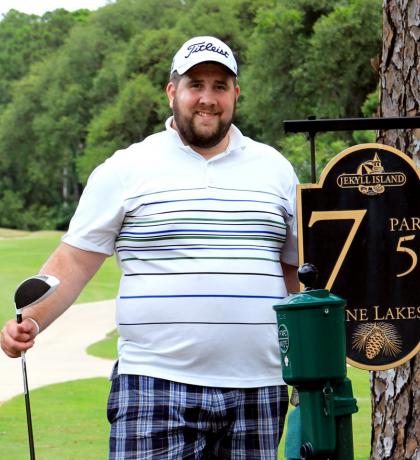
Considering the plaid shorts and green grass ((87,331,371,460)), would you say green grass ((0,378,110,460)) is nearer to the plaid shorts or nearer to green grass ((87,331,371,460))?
green grass ((87,331,371,460))

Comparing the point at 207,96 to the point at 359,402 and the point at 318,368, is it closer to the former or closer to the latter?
the point at 318,368

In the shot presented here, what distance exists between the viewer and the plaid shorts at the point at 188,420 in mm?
3281

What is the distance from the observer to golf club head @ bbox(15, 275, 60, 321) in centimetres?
330

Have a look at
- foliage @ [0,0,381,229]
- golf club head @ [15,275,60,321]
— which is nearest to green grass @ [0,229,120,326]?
foliage @ [0,0,381,229]

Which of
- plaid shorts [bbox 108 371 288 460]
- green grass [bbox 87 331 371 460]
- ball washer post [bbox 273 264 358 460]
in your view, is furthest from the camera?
green grass [bbox 87 331 371 460]

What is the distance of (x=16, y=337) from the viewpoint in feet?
11.0

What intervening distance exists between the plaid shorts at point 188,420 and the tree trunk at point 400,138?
144 centimetres

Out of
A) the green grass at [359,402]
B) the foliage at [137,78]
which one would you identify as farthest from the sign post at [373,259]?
the foliage at [137,78]

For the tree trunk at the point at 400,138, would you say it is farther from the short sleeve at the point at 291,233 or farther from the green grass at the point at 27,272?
the green grass at the point at 27,272

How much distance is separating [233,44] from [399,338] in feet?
165

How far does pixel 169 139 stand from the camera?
11.6 feet

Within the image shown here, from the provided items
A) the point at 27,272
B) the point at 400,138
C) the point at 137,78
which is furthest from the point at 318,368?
the point at 137,78

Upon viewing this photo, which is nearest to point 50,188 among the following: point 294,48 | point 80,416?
point 294,48

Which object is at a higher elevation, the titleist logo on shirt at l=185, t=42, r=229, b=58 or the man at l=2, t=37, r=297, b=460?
the titleist logo on shirt at l=185, t=42, r=229, b=58
